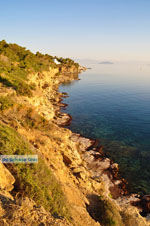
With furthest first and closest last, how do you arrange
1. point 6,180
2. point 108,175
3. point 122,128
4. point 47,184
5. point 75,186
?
point 122,128 → point 108,175 → point 75,186 → point 47,184 → point 6,180

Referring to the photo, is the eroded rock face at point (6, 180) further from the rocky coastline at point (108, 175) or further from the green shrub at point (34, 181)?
the rocky coastline at point (108, 175)

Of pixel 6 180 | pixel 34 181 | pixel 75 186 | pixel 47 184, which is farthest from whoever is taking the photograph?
pixel 75 186

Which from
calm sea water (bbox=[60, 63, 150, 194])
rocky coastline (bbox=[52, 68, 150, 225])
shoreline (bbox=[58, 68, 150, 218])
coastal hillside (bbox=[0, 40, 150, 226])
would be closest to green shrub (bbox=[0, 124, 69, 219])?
coastal hillside (bbox=[0, 40, 150, 226])

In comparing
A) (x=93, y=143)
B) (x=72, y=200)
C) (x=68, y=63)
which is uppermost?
(x=68, y=63)

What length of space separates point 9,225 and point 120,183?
18939 millimetres

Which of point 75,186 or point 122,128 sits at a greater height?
point 75,186

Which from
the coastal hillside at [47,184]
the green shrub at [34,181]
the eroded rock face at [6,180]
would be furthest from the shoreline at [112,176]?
the eroded rock face at [6,180]

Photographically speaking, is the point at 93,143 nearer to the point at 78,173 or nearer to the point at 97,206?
the point at 78,173

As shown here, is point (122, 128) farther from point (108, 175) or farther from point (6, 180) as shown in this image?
point (6, 180)

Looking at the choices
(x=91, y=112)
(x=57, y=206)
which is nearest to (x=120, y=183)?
(x=57, y=206)

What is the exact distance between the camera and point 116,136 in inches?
1270

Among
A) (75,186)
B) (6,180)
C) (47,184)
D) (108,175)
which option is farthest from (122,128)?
(6,180)

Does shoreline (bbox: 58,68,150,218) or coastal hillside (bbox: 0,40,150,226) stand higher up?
coastal hillside (bbox: 0,40,150,226)

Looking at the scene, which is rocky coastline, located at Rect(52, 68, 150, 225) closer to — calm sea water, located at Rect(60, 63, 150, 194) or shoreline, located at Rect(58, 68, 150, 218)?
shoreline, located at Rect(58, 68, 150, 218)
